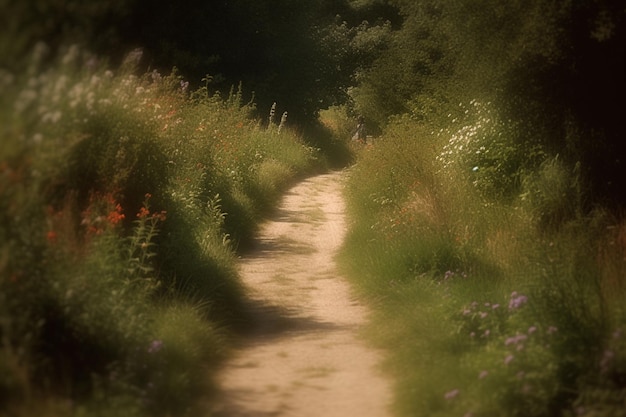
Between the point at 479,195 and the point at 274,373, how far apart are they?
6.35 m

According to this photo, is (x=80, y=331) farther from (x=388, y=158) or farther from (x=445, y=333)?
(x=388, y=158)

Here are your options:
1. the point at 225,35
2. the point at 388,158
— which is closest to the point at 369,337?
the point at 388,158

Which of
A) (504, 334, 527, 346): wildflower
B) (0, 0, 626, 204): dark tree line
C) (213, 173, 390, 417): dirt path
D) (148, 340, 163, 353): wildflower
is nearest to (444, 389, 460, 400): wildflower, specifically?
(504, 334, 527, 346): wildflower

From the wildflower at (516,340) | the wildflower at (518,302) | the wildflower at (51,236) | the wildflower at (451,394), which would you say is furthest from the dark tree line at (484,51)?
the wildflower at (516,340)

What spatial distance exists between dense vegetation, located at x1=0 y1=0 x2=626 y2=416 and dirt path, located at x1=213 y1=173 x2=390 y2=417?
0.33m

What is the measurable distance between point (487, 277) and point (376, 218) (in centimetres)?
513

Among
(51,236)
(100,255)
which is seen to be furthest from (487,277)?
(51,236)

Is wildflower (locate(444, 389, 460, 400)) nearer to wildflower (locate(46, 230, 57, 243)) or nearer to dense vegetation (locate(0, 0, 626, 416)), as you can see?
dense vegetation (locate(0, 0, 626, 416))

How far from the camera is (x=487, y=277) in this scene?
433 inches

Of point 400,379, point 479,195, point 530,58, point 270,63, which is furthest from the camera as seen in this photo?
point 270,63

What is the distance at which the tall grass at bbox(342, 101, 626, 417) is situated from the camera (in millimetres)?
7301

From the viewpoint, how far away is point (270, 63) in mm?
32812

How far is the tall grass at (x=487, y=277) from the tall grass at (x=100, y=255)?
2.02 meters

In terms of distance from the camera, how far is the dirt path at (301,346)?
8469 millimetres
